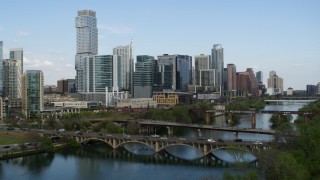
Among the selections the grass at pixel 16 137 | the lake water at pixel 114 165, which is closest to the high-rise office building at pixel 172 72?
the grass at pixel 16 137

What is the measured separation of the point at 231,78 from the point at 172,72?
5500 cm

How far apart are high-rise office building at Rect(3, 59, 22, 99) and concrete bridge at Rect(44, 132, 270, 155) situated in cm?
4885

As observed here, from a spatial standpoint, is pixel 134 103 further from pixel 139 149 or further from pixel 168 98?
pixel 139 149

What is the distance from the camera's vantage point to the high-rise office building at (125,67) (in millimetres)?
108963

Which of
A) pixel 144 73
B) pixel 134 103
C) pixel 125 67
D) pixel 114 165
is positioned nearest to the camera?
pixel 114 165

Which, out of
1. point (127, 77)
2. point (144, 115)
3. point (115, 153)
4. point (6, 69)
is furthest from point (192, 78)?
point (115, 153)

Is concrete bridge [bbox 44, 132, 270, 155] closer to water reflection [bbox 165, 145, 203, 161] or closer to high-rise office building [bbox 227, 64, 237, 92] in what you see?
water reflection [bbox 165, 145, 203, 161]

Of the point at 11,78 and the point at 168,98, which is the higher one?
the point at 11,78

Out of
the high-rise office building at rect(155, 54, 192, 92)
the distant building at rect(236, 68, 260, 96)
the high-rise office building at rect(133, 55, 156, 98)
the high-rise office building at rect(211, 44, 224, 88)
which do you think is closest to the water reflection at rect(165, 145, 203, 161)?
the high-rise office building at rect(133, 55, 156, 98)

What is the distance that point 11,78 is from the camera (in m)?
86.5

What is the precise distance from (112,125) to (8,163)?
16.1 m

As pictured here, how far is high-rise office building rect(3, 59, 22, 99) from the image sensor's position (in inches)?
3349

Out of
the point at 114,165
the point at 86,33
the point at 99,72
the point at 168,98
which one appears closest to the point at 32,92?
the point at 168,98

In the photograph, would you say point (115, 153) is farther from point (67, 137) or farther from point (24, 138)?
point (24, 138)
